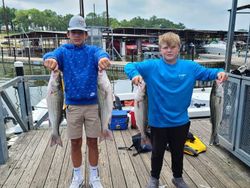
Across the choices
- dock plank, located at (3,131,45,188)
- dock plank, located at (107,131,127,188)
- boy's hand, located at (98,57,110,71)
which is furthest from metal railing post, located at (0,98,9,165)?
boy's hand, located at (98,57,110,71)

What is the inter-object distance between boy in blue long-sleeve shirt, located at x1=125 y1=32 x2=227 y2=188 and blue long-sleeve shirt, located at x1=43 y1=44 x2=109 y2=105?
36 centimetres

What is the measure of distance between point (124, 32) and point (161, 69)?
34736 mm

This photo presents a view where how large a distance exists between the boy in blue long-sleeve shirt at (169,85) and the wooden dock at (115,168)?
2.81 feet

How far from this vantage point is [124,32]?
3581cm

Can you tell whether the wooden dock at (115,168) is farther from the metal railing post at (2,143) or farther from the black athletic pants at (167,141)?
the black athletic pants at (167,141)

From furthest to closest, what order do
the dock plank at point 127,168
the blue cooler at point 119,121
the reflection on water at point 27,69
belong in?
the reflection on water at point 27,69, the blue cooler at point 119,121, the dock plank at point 127,168

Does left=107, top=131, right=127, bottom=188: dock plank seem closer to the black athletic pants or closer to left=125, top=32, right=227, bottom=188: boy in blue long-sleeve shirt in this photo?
the black athletic pants

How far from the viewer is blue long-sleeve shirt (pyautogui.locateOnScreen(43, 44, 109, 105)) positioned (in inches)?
90.1

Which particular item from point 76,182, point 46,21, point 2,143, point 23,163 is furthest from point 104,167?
point 46,21

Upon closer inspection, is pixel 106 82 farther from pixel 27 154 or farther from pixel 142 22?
pixel 142 22

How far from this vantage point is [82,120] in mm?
2461

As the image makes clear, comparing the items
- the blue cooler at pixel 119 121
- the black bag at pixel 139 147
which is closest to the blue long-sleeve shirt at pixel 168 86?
the black bag at pixel 139 147

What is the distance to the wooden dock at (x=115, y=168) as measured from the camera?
2.86 meters

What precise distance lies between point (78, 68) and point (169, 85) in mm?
863
